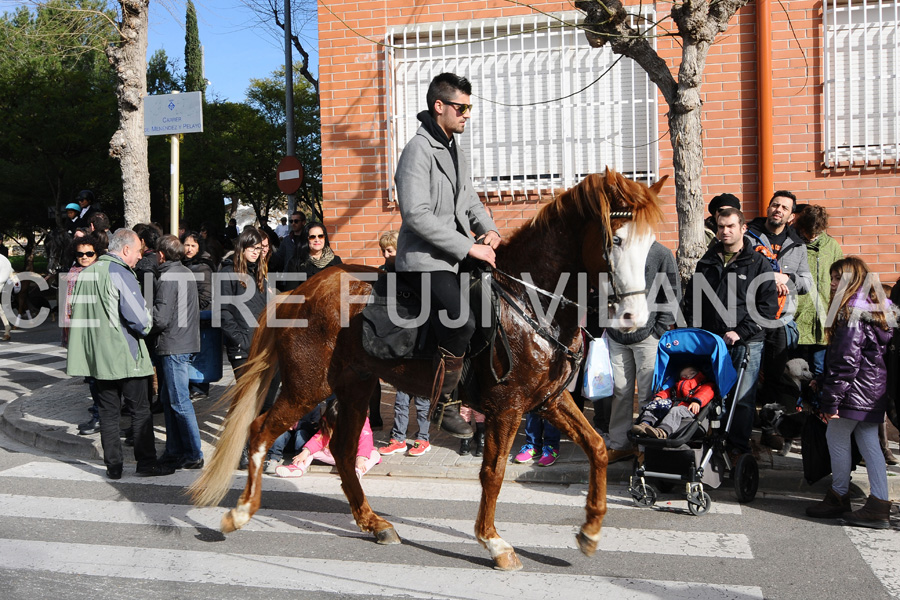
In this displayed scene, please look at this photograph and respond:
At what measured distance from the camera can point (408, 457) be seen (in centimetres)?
751

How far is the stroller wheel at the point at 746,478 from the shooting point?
6062 mm

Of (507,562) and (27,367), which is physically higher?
(27,367)

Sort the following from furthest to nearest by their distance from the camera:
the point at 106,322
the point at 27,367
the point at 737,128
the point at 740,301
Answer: the point at 27,367, the point at 737,128, the point at 106,322, the point at 740,301

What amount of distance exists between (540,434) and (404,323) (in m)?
2.80

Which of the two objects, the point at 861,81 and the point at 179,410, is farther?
the point at 861,81

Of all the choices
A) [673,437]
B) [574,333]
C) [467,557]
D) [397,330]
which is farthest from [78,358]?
[673,437]

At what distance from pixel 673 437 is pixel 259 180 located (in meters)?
24.1

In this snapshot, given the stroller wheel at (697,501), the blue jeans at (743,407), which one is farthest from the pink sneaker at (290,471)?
the blue jeans at (743,407)

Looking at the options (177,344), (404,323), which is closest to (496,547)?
(404,323)

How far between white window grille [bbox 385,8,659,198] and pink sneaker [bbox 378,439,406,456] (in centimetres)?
427

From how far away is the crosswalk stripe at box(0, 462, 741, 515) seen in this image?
632 centimetres

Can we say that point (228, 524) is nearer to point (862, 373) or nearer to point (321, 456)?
point (321, 456)

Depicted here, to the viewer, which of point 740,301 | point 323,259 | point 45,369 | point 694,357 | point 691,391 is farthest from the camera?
point 45,369

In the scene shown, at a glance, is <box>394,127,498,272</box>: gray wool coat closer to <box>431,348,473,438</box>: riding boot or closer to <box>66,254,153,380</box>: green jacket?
<box>431,348,473,438</box>: riding boot
